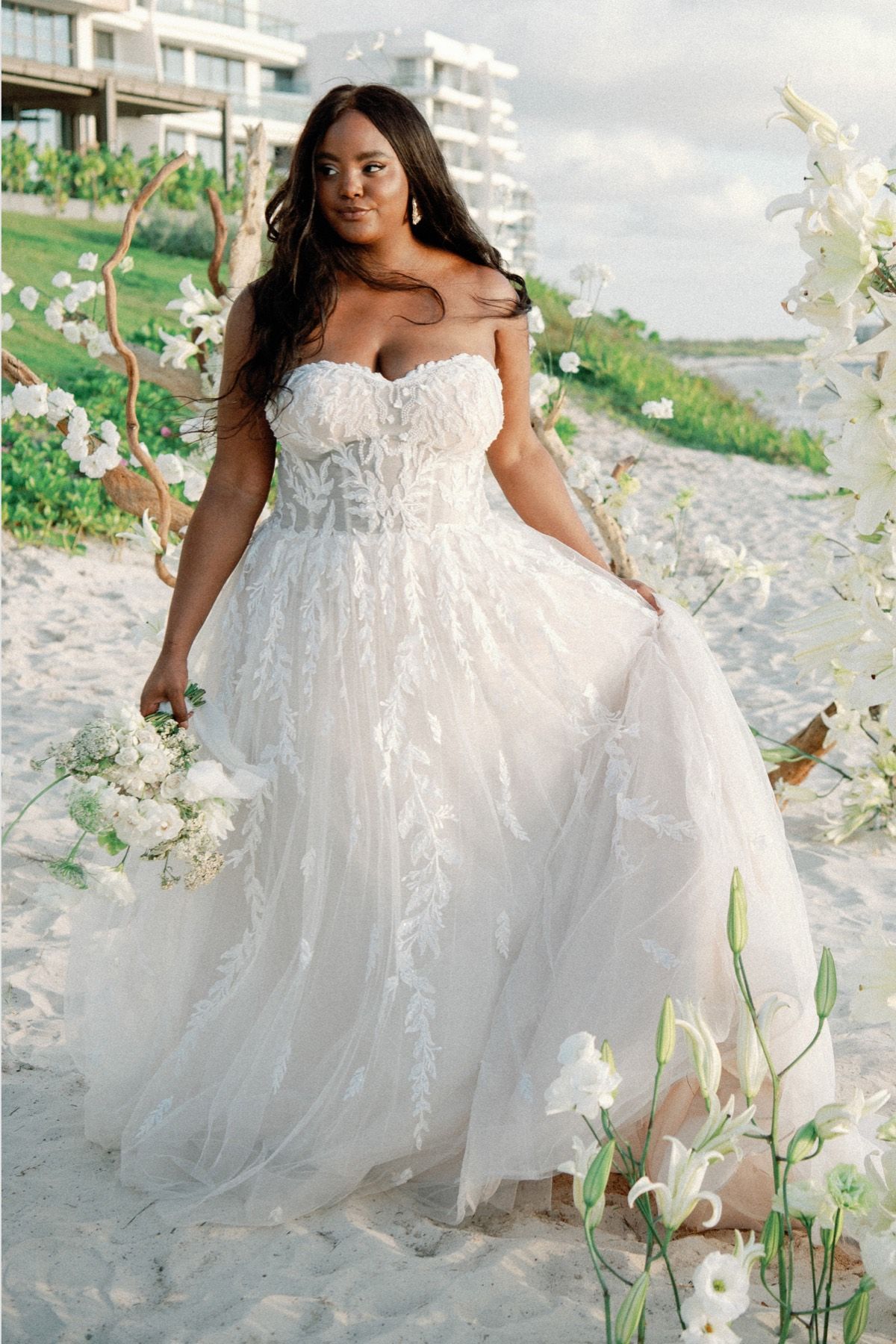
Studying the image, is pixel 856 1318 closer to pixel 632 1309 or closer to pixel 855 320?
pixel 632 1309

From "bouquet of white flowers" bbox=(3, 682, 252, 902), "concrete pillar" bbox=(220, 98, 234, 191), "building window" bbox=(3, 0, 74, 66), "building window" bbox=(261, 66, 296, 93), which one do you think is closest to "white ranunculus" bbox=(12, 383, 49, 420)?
"bouquet of white flowers" bbox=(3, 682, 252, 902)

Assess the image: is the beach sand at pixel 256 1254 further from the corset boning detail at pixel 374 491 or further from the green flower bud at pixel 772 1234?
the corset boning detail at pixel 374 491

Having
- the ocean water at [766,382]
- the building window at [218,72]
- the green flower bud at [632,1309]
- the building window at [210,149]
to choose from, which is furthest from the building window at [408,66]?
the green flower bud at [632,1309]

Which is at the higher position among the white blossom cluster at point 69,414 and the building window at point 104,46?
the building window at point 104,46

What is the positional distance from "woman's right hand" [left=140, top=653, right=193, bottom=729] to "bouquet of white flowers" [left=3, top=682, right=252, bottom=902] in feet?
0.82

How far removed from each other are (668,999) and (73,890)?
1.23 meters

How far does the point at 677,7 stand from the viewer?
20.8 meters

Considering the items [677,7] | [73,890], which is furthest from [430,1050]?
[677,7]

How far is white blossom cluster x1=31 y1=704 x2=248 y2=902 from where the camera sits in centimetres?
201

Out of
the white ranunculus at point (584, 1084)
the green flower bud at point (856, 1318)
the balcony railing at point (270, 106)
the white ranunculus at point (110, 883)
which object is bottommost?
the green flower bud at point (856, 1318)

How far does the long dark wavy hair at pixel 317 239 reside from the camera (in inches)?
98.3

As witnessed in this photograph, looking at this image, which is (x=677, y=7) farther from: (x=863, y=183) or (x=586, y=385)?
(x=863, y=183)

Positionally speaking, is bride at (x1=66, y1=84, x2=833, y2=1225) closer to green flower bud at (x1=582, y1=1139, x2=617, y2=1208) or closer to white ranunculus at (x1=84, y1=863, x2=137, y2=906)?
white ranunculus at (x1=84, y1=863, x2=137, y2=906)

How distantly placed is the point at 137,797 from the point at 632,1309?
106 cm
